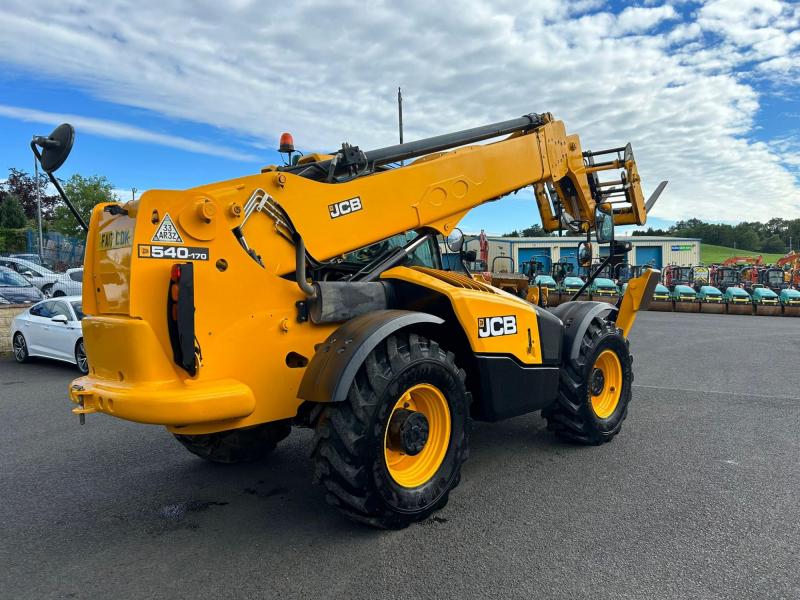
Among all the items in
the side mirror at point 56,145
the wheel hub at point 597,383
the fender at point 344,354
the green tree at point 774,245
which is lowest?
the wheel hub at point 597,383

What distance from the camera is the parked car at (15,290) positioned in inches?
548

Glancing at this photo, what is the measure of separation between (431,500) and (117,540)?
2.04 metres

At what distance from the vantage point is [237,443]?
4902 millimetres

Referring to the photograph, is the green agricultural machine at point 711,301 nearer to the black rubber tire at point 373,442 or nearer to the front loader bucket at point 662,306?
the front loader bucket at point 662,306

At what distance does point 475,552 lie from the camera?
11.6 feet

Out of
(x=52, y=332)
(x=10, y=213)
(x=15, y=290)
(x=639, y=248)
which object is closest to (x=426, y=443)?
(x=52, y=332)

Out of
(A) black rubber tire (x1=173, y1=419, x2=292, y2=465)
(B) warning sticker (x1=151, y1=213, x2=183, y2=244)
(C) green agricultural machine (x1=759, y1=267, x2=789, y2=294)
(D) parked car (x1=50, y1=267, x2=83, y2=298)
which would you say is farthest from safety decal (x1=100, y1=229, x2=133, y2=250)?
(C) green agricultural machine (x1=759, y1=267, x2=789, y2=294)

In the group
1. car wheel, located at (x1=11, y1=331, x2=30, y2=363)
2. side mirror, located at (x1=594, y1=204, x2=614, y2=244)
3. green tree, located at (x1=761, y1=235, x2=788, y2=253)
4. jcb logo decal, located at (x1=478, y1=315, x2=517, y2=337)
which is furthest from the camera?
green tree, located at (x1=761, y1=235, x2=788, y2=253)

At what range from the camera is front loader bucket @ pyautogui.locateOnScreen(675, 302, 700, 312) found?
23458 millimetres

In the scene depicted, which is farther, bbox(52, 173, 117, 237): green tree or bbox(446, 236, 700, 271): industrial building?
bbox(446, 236, 700, 271): industrial building

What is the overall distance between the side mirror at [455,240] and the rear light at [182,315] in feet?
7.82

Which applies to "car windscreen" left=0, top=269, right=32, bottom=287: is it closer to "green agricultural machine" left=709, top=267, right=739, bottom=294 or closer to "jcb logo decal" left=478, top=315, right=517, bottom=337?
"jcb logo decal" left=478, top=315, right=517, bottom=337

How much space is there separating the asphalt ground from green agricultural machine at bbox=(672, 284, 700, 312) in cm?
1849

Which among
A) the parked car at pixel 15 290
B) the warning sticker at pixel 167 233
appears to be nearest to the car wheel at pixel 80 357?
the parked car at pixel 15 290
